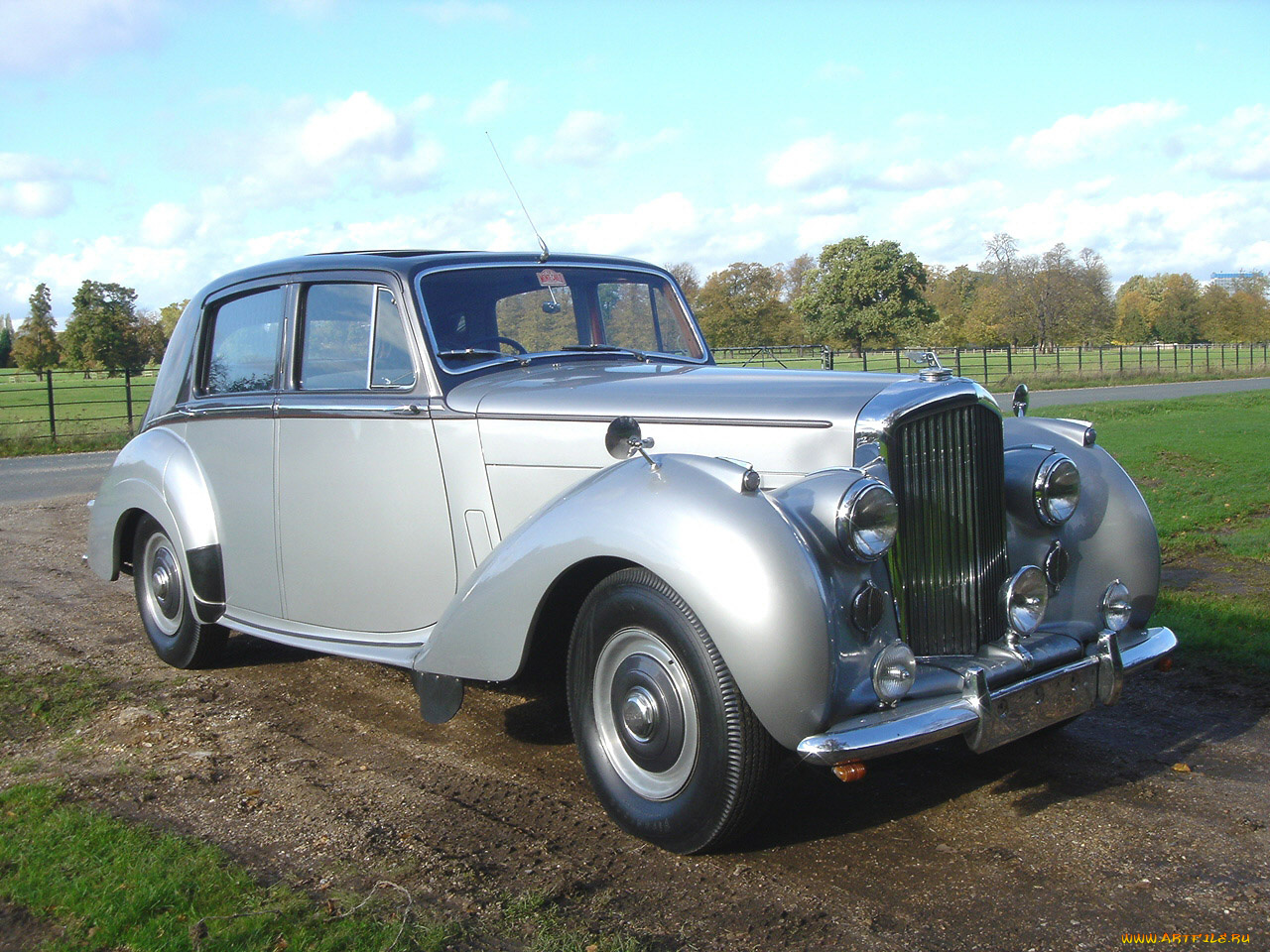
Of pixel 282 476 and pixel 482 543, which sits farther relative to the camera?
pixel 282 476

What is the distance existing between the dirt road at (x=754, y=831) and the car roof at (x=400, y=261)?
6.12ft

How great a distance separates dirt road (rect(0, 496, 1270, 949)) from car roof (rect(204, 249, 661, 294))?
1.86 metres

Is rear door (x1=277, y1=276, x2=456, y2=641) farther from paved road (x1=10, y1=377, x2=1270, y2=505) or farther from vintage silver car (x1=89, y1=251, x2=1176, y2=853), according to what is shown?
paved road (x1=10, y1=377, x2=1270, y2=505)

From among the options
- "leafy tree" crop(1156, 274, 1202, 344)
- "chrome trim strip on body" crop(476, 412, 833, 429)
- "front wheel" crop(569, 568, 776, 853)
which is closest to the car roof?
"chrome trim strip on body" crop(476, 412, 833, 429)

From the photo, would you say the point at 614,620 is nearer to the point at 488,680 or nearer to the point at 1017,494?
the point at 488,680

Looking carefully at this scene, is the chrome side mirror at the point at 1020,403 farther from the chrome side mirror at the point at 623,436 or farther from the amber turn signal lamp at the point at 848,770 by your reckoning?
the amber turn signal lamp at the point at 848,770

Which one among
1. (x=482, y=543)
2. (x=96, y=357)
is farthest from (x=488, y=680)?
(x=96, y=357)

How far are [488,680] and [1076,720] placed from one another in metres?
2.37

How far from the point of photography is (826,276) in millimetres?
51844

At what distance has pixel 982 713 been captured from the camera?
9.21 ft

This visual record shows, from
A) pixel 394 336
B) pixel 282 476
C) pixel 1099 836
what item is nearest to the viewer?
pixel 1099 836

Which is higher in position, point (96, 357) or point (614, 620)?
point (96, 357)

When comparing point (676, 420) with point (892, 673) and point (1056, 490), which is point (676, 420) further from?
point (1056, 490)

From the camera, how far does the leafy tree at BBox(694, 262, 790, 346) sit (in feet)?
86.2
